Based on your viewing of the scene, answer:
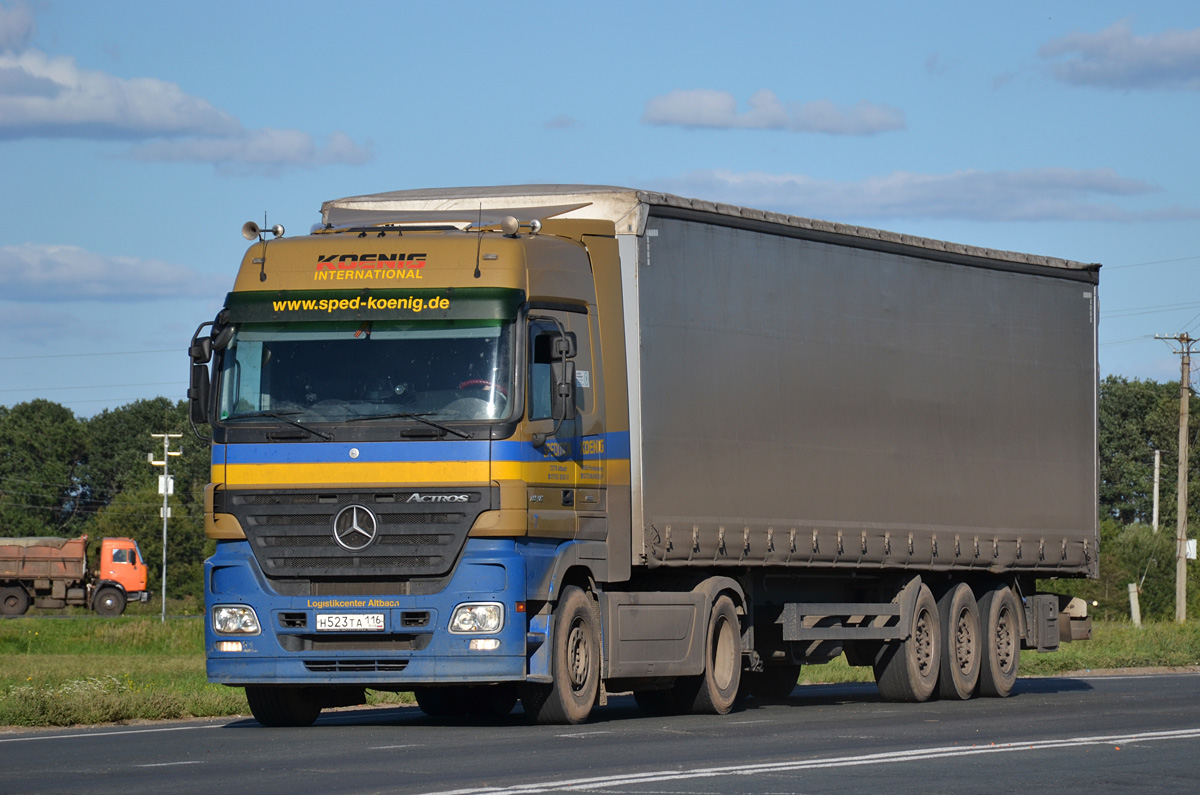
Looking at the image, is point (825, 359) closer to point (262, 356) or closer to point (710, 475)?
point (710, 475)

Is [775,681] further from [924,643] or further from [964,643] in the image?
[964,643]

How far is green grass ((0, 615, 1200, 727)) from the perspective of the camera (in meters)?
16.9

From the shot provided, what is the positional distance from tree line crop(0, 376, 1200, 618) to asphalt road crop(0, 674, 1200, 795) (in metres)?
71.9

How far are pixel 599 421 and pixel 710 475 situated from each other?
5.61ft

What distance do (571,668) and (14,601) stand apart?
189 ft

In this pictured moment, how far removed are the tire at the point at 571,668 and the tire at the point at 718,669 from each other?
1532mm

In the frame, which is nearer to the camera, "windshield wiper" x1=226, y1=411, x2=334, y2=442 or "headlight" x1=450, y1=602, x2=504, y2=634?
"headlight" x1=450, y1=602, x2=504, y2=634

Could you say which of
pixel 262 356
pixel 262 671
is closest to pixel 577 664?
pixel 262 671

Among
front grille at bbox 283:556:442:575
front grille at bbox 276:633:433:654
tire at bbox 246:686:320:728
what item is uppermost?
front grille at bbox 283:556:442:575

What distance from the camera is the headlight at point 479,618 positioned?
47.0 ft

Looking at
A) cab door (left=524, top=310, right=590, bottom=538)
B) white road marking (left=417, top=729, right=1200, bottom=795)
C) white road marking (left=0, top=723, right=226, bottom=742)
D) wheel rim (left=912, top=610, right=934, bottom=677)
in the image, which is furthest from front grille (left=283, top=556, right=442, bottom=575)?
wheel rim (left=912, top=610, right=934, bottom=677)

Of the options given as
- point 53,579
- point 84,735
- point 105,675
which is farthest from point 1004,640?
point 53,579

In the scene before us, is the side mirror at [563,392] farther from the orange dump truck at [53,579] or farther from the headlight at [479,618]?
the orange dump truck at [53,579]

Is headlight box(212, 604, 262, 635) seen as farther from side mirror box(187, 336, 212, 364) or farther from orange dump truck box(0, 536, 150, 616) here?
orange dump truck box(0, 536, 150, 616)
